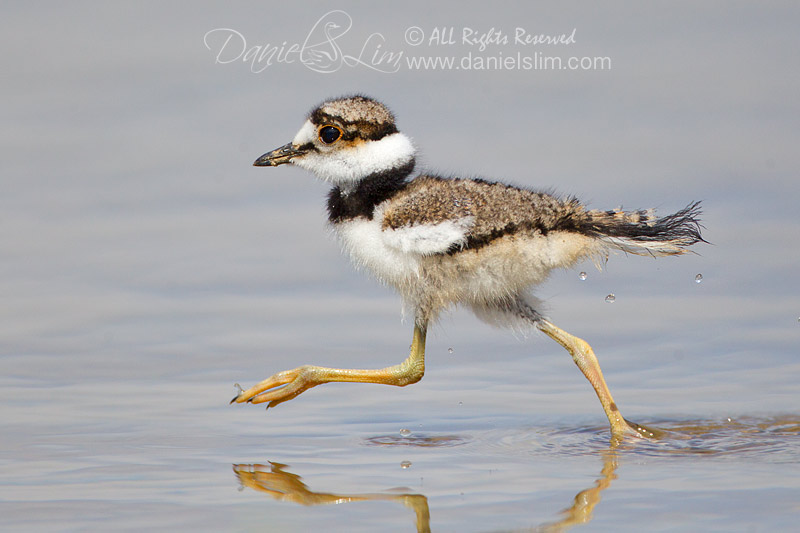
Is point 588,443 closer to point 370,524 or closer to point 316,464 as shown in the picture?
point 316,464

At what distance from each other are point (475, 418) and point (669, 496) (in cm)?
172

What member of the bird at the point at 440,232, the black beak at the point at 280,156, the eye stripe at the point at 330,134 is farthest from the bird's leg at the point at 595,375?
the black beak at the point at 280,156

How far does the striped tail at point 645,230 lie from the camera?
16.6 feet

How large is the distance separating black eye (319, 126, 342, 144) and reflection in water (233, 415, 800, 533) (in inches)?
57.6

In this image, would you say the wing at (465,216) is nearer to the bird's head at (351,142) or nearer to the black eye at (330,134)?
the bird's head at (351,142)

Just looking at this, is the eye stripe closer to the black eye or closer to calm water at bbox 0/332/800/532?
the black eye

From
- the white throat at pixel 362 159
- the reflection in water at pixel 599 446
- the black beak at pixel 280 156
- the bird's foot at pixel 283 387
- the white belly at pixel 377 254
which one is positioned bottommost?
the reflection in water at pixel 599 446

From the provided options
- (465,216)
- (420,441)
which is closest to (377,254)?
(465,216)

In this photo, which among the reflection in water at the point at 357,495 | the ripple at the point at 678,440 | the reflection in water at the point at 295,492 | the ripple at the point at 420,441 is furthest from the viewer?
the ripple at the point at 420,441

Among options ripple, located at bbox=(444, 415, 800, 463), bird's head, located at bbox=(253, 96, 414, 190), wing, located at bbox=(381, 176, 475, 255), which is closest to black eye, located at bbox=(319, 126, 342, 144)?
bird's head, located at bbox=(253, 96, 414, 190)

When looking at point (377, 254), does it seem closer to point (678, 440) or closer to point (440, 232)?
point (440, 232)

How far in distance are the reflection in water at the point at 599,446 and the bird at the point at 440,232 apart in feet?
→ 0.68

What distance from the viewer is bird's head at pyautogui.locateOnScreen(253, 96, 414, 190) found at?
17.6 feet

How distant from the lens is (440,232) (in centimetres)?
493
